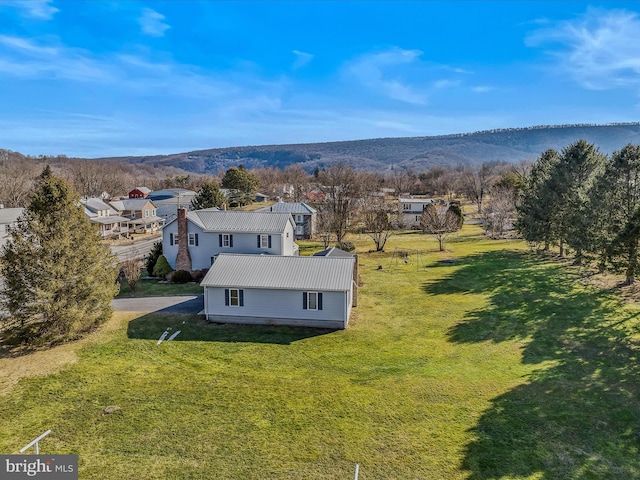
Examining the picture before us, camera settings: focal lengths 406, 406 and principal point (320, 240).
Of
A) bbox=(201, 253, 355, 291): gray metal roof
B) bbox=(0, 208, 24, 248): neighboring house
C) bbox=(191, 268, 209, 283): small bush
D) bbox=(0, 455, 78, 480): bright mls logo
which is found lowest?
bbox=(0, 455, 78, 480): bright mls logo

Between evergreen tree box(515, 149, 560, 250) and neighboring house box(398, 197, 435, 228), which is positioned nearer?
evergreen tree box(515, 149, 560, 250)

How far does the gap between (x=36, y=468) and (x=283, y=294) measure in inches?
569

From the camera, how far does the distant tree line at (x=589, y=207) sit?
25891mm

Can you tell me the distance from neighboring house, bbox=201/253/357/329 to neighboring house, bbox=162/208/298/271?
1021cm

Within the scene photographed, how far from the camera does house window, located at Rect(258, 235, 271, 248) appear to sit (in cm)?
3528

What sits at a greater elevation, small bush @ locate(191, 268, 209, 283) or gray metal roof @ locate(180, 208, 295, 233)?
gray metal roof @ locate(180, 208, 295, 233)

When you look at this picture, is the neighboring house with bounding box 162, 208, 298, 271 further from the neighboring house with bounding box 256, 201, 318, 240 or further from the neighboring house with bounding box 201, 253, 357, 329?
the neighboring house with bounding box 256, 201, 318, 240

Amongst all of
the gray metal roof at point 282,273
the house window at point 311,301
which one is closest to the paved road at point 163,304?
the gray metal roof at point 282,273

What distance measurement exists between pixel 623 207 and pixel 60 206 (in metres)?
35.8

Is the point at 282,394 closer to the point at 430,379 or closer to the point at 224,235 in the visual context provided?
the point at 430,379

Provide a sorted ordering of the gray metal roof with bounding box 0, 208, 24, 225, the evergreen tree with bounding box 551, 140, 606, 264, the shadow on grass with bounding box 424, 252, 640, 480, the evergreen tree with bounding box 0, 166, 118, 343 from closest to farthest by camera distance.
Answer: the shadow on grass with bounding box 424, 252, 640, 480, the evergreen tree with bounding box 0, 166, 118, 343, the evergreen tree with bounding box 551, 140, 606, 264, the gray metal roof with bounding box 0, 208, 24, 225

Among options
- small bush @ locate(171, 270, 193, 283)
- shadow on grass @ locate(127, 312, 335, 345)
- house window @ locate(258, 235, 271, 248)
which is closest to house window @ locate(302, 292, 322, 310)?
shadow on grass @ locate(127, 312, 335, 345)

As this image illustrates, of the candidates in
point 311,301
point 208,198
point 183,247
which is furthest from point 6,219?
point 311,301

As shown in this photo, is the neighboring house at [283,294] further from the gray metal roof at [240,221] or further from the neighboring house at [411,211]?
the neighboring house at [411,211]
